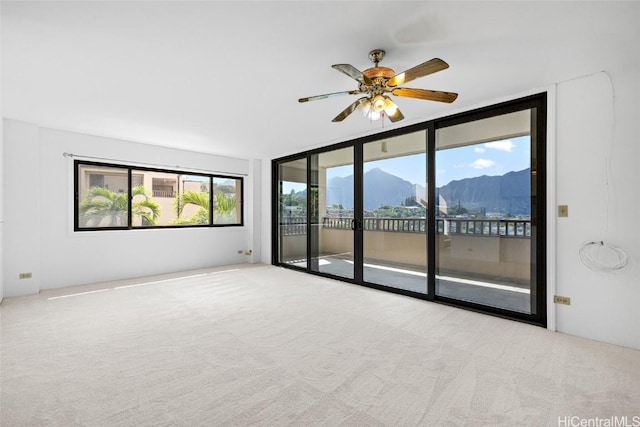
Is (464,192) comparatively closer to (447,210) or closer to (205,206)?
(447,210)

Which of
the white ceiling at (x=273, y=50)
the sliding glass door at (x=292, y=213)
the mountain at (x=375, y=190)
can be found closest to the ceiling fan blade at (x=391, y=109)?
the white ceiling at (x=273, y=50)

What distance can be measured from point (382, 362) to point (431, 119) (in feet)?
9.64

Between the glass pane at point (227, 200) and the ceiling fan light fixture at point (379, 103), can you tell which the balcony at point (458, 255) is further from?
the glass pane at point (227, 200)

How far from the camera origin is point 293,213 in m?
6.04

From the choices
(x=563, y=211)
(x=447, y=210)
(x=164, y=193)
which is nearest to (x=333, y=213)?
(x=447, y=210)

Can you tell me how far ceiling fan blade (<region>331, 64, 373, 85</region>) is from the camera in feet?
6.63

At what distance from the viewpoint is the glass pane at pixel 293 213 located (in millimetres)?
5793

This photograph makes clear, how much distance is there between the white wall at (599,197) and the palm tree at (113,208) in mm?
5957

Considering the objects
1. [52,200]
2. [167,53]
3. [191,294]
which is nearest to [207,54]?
[167,53]

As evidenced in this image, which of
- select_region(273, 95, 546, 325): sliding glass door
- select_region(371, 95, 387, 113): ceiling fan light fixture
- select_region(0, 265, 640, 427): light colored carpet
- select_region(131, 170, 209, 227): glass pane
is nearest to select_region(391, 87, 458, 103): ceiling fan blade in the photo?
select_region(371, 95, 387, 113): ceiling fan light fixture

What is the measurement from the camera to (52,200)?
440cm

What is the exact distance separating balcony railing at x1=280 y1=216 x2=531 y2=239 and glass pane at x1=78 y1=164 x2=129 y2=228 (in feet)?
11.3

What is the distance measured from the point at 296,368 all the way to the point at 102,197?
4.57 metres

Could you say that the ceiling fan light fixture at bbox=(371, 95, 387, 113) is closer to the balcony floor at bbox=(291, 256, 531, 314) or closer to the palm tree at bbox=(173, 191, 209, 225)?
the balcony floor at bbox=(291, 256, 531, 314)
